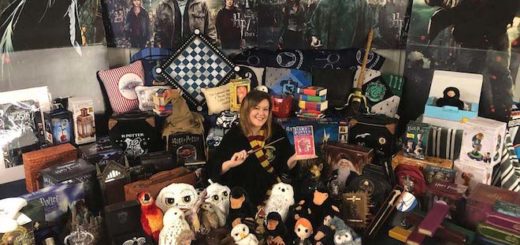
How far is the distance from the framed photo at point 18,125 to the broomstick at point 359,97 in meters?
2.30

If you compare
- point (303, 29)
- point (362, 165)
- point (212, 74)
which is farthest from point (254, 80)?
point (362, 165)

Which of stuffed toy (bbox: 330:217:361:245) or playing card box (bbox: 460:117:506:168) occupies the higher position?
playing card box (bbox: 460:117:506:168)

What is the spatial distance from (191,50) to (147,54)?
1.30 feet

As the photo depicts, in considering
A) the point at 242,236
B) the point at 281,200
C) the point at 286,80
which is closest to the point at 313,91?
the point at 286,80

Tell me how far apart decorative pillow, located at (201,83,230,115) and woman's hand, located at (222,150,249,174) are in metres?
1.10

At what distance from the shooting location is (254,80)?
3.88 m

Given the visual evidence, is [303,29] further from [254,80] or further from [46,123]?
[46,123]

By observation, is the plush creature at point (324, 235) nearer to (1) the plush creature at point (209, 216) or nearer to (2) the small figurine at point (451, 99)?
(1) the plush creature at point (209, 216)

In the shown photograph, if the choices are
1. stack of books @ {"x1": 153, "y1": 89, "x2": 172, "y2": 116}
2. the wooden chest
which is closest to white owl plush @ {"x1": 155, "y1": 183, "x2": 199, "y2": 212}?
the wooden chest

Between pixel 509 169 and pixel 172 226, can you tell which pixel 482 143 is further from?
pixel 172 226

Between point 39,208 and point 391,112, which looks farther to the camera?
point 391,112

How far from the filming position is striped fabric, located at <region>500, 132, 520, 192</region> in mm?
3100

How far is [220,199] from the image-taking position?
8.10ft

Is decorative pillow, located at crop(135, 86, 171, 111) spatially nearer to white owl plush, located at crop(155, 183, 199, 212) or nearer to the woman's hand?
the woman's hand
